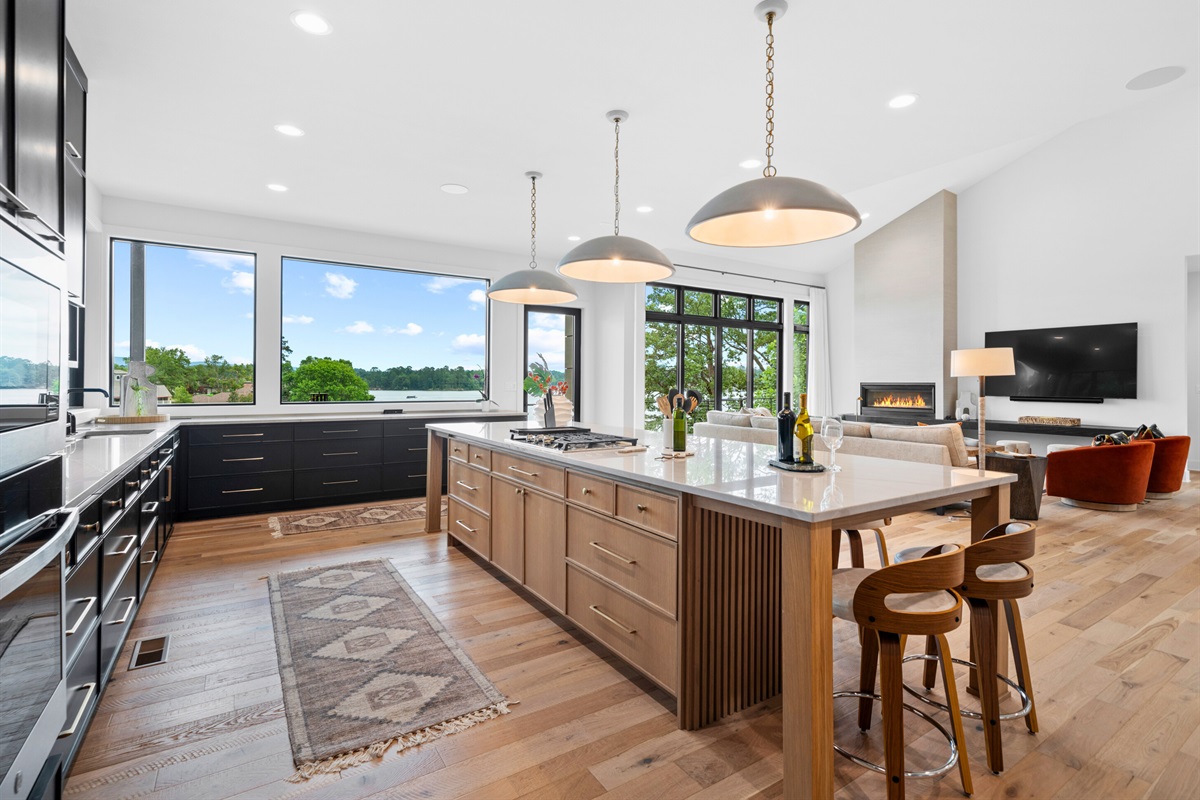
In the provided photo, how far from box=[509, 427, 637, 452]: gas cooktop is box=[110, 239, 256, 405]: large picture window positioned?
3539 mm

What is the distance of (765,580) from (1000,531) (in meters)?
0.76

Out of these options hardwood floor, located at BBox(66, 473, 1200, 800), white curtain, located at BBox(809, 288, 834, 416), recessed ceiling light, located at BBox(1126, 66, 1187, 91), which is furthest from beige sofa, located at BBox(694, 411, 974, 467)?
white curtain, located at BBox(809, 288, 834, 416)

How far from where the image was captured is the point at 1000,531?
6.15 feet

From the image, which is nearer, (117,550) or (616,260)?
(117,550)

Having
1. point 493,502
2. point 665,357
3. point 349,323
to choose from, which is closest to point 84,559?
point 493,502

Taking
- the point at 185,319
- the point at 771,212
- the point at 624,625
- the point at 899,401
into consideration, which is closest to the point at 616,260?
the point at 771,212

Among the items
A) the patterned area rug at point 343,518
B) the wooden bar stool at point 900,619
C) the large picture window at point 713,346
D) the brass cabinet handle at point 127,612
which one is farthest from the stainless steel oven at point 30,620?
the large picture window at point 713,346

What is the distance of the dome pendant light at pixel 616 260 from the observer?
9.29 feet

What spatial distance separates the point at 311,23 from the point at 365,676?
277 centimetres

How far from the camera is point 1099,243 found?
694 centimetres

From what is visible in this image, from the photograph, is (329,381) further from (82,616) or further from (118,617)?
(82,616)

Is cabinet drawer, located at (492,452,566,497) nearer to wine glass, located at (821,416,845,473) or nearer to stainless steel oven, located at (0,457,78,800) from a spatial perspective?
wine glass, located at (821,416,845,473)

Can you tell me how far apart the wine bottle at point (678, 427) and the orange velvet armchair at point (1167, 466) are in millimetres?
5507

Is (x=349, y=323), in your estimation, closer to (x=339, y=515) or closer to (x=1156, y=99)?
(x=339, y=515)
